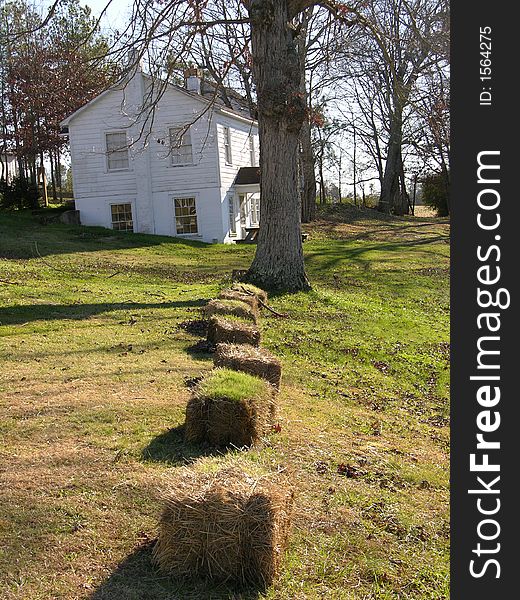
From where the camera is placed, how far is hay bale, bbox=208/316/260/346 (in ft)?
29.6

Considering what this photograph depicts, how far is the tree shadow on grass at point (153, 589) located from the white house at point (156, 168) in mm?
23848

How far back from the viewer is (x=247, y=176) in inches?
1163

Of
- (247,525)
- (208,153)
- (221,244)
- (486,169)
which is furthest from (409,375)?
(208,153)

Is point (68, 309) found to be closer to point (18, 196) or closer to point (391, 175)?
point (18, 196)

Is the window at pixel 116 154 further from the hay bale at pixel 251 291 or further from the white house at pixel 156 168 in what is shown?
the hay bale at pixel 251 291

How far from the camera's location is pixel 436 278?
1938 centimetres

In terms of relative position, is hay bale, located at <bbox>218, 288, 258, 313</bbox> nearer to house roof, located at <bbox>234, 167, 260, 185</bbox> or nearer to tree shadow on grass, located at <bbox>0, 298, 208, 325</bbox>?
tree shadow on grass, located at <bbox>0, 298, 208, 325</bbox>

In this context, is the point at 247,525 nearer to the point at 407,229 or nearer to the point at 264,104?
the point at 264,104

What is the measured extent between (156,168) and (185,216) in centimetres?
216

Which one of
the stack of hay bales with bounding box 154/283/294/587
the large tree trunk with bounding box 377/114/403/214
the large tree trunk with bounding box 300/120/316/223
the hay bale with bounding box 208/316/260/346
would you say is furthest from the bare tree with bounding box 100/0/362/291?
the large tree trunk with bounding box 377/114/403/214

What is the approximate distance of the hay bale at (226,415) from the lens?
5.80 metres

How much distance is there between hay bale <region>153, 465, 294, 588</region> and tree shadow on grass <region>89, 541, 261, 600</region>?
52 millimetres

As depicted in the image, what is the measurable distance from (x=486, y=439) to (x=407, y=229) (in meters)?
32.7

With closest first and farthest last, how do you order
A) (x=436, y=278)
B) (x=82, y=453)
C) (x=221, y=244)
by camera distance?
(x=82, y=453) → (x=436, y=278) → (x=221, y=244)
